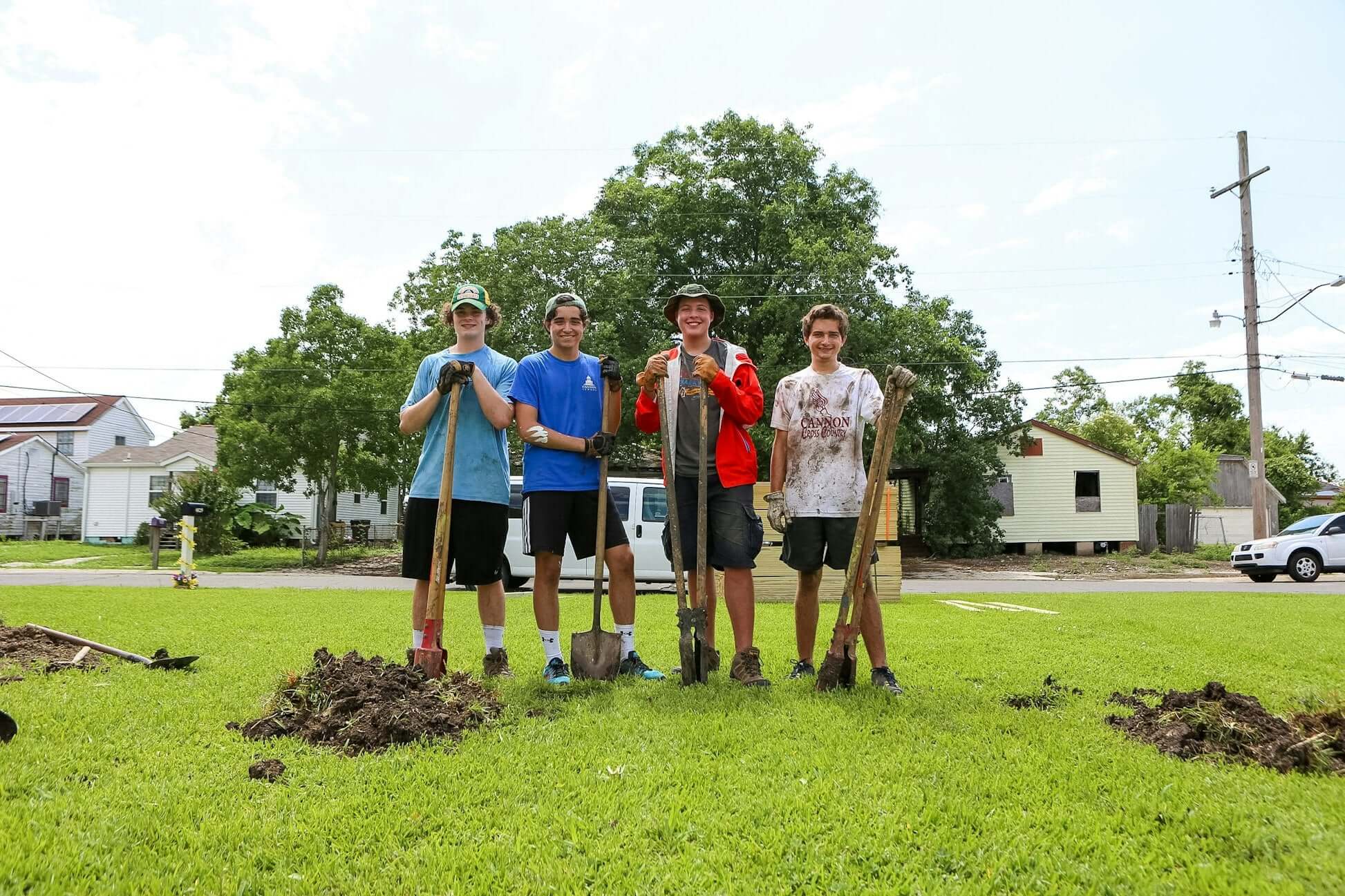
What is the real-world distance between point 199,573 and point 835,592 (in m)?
14.3

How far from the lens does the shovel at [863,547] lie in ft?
13.4

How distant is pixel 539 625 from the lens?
4.50m

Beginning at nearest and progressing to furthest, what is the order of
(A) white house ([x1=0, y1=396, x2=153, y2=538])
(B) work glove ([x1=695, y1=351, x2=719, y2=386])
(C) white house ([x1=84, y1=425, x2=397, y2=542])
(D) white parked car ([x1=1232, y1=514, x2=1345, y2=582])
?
(B) work glove ([x1=695, y1=351, x2=719, y2=386]) → (D) white parked car ([x1=1232, y1=514, x2=1345, y2=582]) → (C) white house ([x1=84, y1=425, x2=397, y2=542]) → (A) white house ([x1=0, y1=396, x2=153, y2=538])

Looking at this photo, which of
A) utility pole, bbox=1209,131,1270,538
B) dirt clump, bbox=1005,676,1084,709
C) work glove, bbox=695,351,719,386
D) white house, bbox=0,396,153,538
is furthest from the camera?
white house, bbox=0,396,153,538

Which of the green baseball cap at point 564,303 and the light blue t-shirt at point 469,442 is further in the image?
the green baseball cap at point 564,303

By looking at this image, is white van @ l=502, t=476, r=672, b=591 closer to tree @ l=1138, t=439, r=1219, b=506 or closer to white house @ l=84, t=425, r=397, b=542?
white house @ l=84, t=425, r=397, b=542

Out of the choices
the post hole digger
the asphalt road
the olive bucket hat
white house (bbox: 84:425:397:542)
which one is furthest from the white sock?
white house (bbox: 84:425:397:542)

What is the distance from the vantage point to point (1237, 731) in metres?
3.02

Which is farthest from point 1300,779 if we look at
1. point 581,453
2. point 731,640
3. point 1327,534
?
point 1327,534

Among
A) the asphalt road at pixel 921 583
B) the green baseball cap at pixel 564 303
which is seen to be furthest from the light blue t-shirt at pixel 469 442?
the asphalt road at pixel 921 583

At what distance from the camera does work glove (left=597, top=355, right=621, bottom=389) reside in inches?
178

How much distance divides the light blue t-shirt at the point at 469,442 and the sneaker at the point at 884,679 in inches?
80.5

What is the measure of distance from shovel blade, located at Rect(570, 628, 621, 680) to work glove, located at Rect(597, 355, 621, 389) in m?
1.29

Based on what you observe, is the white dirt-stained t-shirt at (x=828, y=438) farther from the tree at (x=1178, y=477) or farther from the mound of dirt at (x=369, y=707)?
the tree at (x=1178, y=477)
